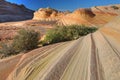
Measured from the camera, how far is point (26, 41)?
1947 centimetres

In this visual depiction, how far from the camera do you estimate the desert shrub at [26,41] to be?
1898 centimetres

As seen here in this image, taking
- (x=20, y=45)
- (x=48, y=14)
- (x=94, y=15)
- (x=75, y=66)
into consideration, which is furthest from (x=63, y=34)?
(x=48, y=14)

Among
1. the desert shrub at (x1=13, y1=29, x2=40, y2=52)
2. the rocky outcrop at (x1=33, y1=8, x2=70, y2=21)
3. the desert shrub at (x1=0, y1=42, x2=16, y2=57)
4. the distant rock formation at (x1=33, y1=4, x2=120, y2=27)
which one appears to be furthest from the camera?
the rocky outcrop at (x1=33, y1=8, x2=70, y2=21)

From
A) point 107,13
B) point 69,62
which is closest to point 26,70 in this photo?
point 69,62

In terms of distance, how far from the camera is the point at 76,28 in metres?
28.4

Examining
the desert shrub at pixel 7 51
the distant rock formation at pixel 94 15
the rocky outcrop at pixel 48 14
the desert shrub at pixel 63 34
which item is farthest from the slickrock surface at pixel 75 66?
the rocky outcrop at pixel 48 14

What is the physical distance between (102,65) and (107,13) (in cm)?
3052

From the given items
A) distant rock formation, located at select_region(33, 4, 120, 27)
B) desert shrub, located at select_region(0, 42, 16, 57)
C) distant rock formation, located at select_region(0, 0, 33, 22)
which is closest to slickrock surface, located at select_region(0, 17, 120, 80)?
desert shrub, located at select_region(0, 42, 16, 57)

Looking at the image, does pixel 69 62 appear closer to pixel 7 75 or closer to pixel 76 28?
pixel 7 75

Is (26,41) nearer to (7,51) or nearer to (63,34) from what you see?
(7,51)

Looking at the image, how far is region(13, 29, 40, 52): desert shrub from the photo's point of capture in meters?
19.0

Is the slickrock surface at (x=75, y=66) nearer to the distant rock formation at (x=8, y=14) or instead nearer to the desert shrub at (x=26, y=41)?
the desert shrub at (x=26, y=41)

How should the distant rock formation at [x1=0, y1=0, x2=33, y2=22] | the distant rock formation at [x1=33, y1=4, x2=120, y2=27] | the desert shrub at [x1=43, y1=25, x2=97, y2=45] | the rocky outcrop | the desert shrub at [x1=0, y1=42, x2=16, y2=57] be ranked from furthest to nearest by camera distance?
the distant rock formation at [x1=0, y1=0, x2=33, y2=22]
the rocky outcrop
the distant rock formation at [x1=33, y1=4, x2=120, y2=27]
the desert shrub at [x1=43, y1=25, x2=97, y2=45]
the desert shrub at [x1=0, y1=42, x2=16, y2=57]

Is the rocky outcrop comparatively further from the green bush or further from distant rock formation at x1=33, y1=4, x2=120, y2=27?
the green bush
